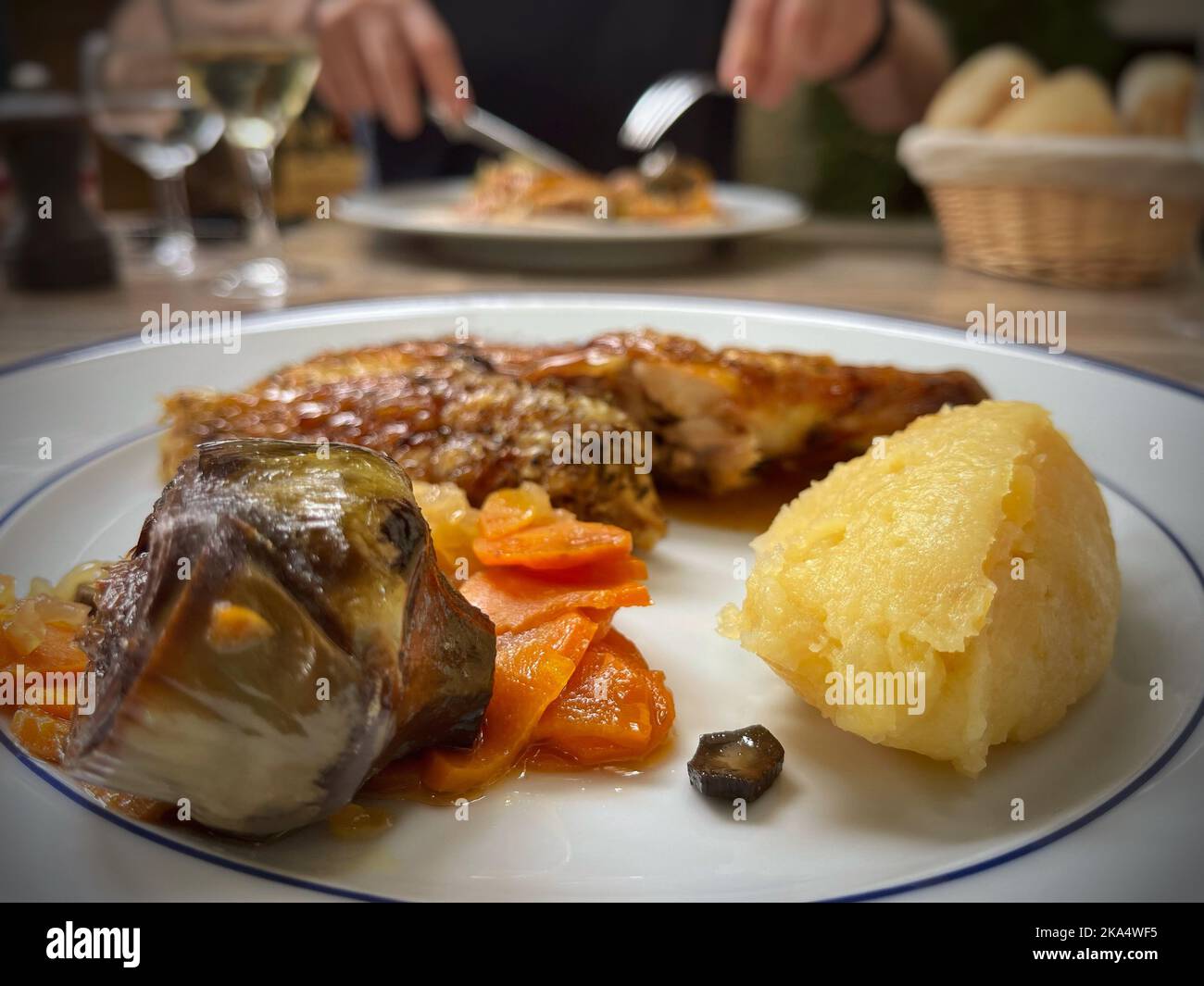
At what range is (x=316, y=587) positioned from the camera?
1045 mm

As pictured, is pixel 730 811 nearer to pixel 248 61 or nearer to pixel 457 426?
pixel 457 426

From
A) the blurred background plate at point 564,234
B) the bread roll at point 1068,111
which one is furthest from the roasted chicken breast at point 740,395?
the bread roll at point 1068,111

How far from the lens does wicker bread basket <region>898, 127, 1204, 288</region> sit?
3445 millimetres

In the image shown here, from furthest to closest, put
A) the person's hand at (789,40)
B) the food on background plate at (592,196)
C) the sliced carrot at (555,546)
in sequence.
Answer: the person's hand at (789,40)
the food on background plate at (592,196)
the sliced carrot at (555,546)

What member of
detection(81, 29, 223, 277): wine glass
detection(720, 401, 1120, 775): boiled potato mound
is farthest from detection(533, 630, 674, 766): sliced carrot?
detection(81, 29, 223, 277): wine glass

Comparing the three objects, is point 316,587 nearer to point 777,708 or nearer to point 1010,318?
point 777,708

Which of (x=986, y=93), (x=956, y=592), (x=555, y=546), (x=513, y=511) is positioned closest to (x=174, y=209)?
(x=986, y=93)

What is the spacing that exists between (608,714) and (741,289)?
269 centimetres

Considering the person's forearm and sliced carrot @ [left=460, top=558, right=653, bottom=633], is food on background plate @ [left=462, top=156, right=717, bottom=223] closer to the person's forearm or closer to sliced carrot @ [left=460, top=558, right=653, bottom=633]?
the person's forearm

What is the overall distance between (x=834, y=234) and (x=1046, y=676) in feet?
13.0

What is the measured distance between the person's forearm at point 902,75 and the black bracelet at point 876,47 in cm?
5

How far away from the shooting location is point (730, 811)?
4.04ft

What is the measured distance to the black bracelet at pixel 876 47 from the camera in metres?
5.39

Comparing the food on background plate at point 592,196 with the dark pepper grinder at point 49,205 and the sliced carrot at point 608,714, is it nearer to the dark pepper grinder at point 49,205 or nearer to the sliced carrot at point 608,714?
the dark pepper grinder at point 49,205
